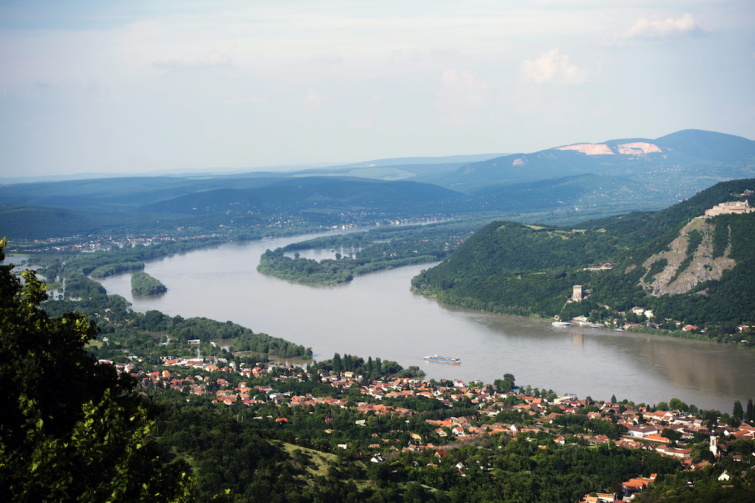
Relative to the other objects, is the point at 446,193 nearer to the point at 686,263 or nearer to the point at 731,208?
the point at 731,208

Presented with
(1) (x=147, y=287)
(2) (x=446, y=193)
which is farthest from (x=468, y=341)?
(2) (x=446, y=193)

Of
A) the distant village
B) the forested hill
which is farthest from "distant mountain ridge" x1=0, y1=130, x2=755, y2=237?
the distant village

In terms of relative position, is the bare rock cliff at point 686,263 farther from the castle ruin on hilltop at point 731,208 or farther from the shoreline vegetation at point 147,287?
the shoreline vegetation at point 147,287

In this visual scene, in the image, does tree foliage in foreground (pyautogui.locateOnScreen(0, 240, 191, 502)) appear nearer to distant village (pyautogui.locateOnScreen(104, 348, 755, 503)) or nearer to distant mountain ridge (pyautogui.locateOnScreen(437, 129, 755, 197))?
distant village (pyautogui.locateOnScreen(104, 348, 755, 503))

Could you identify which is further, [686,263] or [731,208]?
[731,208]

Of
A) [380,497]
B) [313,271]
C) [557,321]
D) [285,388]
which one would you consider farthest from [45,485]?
[313,271]

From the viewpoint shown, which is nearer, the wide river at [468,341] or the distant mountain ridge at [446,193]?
the wide river at [468,341]

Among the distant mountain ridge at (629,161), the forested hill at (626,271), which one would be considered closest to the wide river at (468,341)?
the forested hill at (626,271)
